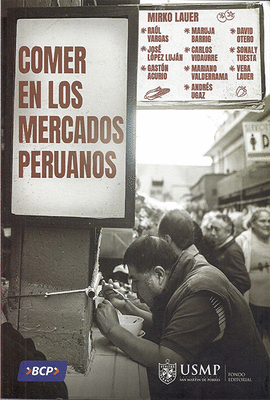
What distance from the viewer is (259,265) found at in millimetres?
1955

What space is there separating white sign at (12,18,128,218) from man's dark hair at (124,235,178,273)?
0.23 meters

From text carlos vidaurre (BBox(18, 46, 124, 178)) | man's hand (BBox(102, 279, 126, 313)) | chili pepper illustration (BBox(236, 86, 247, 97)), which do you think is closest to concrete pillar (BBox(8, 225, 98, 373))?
man's hand (BBox(102, 279, 126, 313))

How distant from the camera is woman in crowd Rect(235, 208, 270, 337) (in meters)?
1.94

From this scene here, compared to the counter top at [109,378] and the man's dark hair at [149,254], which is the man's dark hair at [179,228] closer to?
the man's dark hair at [149,254]

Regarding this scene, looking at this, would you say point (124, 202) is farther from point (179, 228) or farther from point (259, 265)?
point (259, 265)

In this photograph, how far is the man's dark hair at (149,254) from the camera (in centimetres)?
196

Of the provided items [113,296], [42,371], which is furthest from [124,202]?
[42,371]

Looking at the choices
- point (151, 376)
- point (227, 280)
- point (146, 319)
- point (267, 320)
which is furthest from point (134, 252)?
point (267, 320)

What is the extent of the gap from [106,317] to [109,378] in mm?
359

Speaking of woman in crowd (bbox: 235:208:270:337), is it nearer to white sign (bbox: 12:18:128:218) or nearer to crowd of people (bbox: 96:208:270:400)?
crowd of people (bbox: 96:208:270:400)

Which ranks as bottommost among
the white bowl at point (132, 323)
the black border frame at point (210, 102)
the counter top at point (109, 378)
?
the counter top at point (109, 378)

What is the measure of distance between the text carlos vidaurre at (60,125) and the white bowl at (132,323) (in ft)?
2.94

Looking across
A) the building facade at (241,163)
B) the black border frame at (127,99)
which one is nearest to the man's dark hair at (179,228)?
the black border frame at (127,99)

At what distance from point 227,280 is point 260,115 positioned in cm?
107
